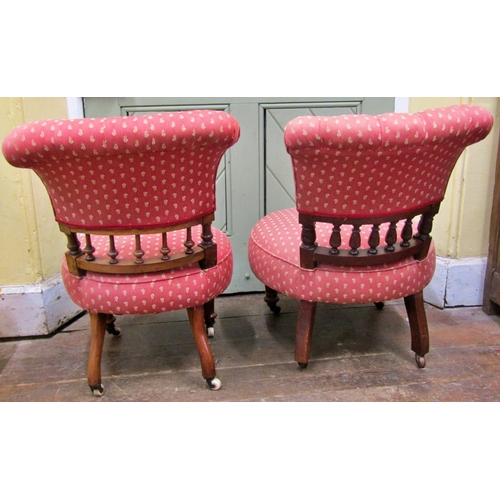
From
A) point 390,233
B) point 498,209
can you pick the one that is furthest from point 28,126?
point 498,209

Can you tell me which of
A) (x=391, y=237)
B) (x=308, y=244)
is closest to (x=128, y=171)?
(x=308, y=244)

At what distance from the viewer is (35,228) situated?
6.08ft

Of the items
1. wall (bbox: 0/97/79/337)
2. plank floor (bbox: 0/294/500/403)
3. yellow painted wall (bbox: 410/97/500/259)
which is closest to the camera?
plank floor (bbox: 0/294/500/403)

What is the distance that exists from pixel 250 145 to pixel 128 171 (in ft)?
3.21

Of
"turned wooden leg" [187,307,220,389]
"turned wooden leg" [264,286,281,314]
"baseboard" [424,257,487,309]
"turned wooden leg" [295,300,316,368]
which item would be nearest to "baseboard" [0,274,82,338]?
"turned wooden leg" [187,307,220,389]

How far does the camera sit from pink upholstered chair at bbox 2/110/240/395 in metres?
1.14

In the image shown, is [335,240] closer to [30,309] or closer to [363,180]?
[363,180]

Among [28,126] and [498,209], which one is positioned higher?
[28,126]

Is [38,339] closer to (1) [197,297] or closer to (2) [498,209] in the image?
(1) [197,297]

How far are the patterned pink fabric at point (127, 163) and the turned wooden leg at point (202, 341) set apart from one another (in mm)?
342

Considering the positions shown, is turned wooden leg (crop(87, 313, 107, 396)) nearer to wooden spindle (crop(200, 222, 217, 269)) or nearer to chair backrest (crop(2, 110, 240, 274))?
chair backrest (crop(2, 110, 240, 274))

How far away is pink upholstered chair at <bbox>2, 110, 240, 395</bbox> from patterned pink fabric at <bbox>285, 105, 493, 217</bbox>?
24 centimetres

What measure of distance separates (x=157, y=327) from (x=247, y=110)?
100 cm

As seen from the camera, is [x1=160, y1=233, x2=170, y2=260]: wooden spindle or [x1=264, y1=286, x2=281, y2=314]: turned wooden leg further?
[x1=264, y1=286, x2=281, y2=314]: turned wooden leg
